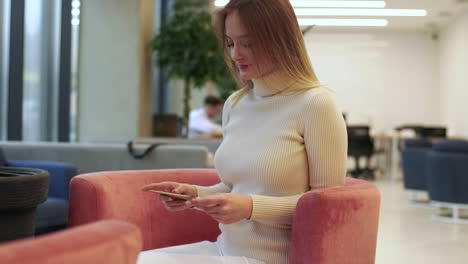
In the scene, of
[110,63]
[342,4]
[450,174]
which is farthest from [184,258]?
[342,4]

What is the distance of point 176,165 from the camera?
390cm

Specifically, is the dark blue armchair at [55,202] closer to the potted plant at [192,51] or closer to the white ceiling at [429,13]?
the potted plant at [192,51]

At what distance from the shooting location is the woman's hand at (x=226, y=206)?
1.32 metres

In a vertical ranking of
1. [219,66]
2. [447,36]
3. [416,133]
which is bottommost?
[416,133]

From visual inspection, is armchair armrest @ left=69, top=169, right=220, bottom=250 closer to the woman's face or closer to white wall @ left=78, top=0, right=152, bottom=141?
the woman's face

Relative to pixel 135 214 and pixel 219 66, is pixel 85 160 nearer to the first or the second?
pixel 135 214

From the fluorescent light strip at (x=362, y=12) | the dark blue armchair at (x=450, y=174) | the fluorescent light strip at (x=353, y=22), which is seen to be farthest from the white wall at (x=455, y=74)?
the dark blue armchair at (x=450, y=174)

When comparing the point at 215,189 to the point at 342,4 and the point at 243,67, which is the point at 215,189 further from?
the point at 342,4

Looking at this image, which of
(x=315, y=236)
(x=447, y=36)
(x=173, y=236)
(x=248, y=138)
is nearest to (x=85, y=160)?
(x=173, y=236)

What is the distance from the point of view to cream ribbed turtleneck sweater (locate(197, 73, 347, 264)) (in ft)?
4.83

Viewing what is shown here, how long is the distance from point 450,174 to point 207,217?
4474mm

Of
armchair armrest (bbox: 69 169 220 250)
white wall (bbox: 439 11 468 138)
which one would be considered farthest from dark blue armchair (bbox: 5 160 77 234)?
white wall (bbox: 439 11 468 138)

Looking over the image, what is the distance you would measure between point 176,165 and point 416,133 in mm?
9238

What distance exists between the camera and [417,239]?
489 cm
